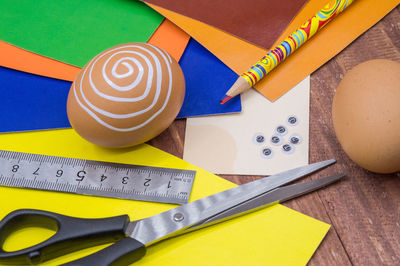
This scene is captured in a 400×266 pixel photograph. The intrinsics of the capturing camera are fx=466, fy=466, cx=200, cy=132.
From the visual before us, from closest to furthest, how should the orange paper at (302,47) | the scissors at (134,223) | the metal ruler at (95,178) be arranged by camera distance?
the scissors at (134,223) → the metal ruler at (95,178) → the orange paper at (302,47)

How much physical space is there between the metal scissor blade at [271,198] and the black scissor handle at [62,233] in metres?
0.12

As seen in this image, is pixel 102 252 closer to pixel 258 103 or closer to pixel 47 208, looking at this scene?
pixel 47 208

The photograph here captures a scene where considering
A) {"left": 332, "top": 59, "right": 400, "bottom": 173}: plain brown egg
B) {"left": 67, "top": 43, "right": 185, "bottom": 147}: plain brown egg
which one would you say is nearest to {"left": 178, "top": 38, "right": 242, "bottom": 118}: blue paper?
{"left": 67, "top": 43, "right": 185, "bottom": 147}: plain brown egg

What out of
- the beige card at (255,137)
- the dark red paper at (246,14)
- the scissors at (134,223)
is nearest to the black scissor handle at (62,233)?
the scissors at (134,223)

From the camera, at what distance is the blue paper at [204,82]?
893mm

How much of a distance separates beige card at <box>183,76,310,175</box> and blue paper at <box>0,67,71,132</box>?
258 millimetres

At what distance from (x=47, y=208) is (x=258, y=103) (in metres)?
0.43

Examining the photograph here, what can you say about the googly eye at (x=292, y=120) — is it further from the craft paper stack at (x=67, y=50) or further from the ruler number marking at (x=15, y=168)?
the ruler number marking at (x=15, y=168)

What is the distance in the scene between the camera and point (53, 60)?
962 mm

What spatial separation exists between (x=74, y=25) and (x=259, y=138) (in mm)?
475

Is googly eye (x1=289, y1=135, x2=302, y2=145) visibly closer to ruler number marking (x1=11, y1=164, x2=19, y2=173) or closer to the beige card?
the beige card

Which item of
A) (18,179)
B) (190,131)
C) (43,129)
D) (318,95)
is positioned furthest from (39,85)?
(318,95)

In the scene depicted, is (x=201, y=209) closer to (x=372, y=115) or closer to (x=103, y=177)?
(x=103, y=177)

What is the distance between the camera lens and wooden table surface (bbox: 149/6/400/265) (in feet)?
2.43
